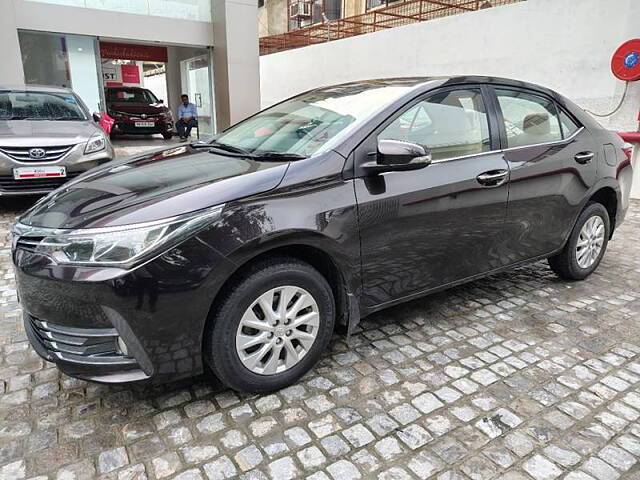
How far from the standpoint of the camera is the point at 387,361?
2842mm

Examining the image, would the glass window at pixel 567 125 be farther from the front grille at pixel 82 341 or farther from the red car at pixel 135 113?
the red car at pixel 135 113

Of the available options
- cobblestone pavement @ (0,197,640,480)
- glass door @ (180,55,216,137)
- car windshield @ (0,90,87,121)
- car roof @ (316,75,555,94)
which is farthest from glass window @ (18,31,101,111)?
car roof @ (316,75,555,94)

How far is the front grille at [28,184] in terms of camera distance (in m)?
5.42

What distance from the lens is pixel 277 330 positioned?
241cm

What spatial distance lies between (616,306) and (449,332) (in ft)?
4.68

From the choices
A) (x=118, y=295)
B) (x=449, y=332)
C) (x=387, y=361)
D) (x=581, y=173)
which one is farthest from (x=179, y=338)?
(x=581, y=173)

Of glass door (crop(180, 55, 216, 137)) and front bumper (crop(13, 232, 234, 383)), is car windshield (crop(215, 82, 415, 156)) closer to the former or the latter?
front bumper (crop(13, 232, 234, 383))

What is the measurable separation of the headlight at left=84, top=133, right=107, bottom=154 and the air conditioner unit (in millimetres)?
20874

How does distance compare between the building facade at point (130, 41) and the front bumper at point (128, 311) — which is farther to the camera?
the building facade at point (130, 41)

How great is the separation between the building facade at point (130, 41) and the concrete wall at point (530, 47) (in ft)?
12.1

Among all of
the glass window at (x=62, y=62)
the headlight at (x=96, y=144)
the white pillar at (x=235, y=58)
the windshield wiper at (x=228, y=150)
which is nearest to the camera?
the windshield wiper at (x=228, y=150)

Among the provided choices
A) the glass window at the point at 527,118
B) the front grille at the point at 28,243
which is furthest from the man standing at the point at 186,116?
the front grille at the point at 28,243

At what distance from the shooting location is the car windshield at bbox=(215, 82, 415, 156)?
8.89 feet

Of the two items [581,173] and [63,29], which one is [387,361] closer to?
[581,173]
